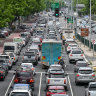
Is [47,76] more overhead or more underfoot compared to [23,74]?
more underfoot

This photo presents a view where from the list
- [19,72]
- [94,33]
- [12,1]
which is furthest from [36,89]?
[94,33]

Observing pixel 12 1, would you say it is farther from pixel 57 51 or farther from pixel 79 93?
pixel 79 93

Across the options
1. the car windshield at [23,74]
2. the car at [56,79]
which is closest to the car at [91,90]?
the car at [56,79]

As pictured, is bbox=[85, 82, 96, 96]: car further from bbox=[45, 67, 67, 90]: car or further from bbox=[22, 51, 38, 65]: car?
bbox=[22, 51, 38, 65]: car

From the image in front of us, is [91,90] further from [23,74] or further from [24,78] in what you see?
[23,74]

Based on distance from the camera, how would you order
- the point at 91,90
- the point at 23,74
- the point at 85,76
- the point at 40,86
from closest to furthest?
the point at 91,90 → the point at 23,74 → the point at 85,76 → the point at 40,86

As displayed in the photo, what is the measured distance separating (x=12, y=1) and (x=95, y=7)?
2377 inches

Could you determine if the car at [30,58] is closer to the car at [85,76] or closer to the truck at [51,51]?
the truck at [51,51]

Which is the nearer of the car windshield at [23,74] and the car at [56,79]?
the car at [56,79]

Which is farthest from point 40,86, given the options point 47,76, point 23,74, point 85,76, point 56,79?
point 85,76

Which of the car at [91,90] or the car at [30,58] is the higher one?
the car at [91,90]

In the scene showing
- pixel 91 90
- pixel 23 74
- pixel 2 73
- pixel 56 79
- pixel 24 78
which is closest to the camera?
pixel 91 90

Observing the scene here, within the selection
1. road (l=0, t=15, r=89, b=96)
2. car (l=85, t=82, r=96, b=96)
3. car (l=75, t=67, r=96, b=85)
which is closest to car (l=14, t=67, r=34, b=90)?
road (l=0, t=15, r=89, b=96)

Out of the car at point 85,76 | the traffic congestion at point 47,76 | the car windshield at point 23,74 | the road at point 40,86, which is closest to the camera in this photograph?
the traffic congestion at point 47,76
